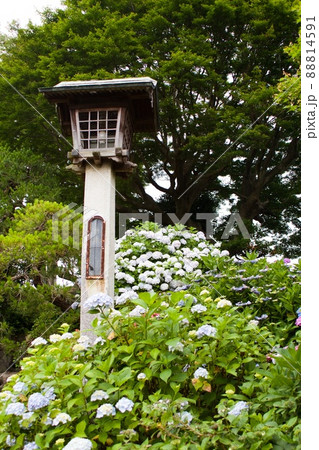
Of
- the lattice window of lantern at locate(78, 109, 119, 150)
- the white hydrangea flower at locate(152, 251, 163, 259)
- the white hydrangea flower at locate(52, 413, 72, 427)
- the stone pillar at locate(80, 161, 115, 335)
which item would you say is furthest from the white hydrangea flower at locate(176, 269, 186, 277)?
the white hydrangea flower at locate(52, 413, 72, 427)

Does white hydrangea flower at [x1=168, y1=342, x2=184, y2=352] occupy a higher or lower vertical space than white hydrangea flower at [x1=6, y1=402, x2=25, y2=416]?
higher

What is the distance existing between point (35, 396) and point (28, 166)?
27.9 feet

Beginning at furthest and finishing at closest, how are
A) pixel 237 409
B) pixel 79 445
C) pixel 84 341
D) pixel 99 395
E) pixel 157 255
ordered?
pixel 157 255 < pixel 84 341 < pixel 99 395 < pixel 237 409 < pixel 79 445

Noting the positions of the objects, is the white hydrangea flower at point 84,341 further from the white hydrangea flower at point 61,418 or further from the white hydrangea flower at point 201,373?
the white hydrangea flower at point 201,373

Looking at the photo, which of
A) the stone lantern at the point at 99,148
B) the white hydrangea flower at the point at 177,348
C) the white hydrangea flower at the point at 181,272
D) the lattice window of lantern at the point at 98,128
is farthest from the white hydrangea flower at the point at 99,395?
the white hydrangea flower at the point at 181,272

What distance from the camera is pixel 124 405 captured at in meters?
1.83

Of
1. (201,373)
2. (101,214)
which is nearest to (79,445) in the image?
(201,373)

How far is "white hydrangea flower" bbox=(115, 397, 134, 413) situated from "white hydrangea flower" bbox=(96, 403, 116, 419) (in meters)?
0.03

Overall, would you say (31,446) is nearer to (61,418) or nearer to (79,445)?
(61,418)

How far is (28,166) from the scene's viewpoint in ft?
32.2

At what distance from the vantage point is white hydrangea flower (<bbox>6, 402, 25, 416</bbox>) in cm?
196

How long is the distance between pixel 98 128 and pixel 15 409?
365 cm

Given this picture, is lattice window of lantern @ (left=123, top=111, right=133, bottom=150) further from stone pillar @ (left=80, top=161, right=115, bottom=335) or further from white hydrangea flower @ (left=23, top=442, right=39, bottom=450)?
white hydrangea flower @ (left=23, top=442, right=39, bottom=450)

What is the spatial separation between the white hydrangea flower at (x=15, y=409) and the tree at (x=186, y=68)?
936cm
